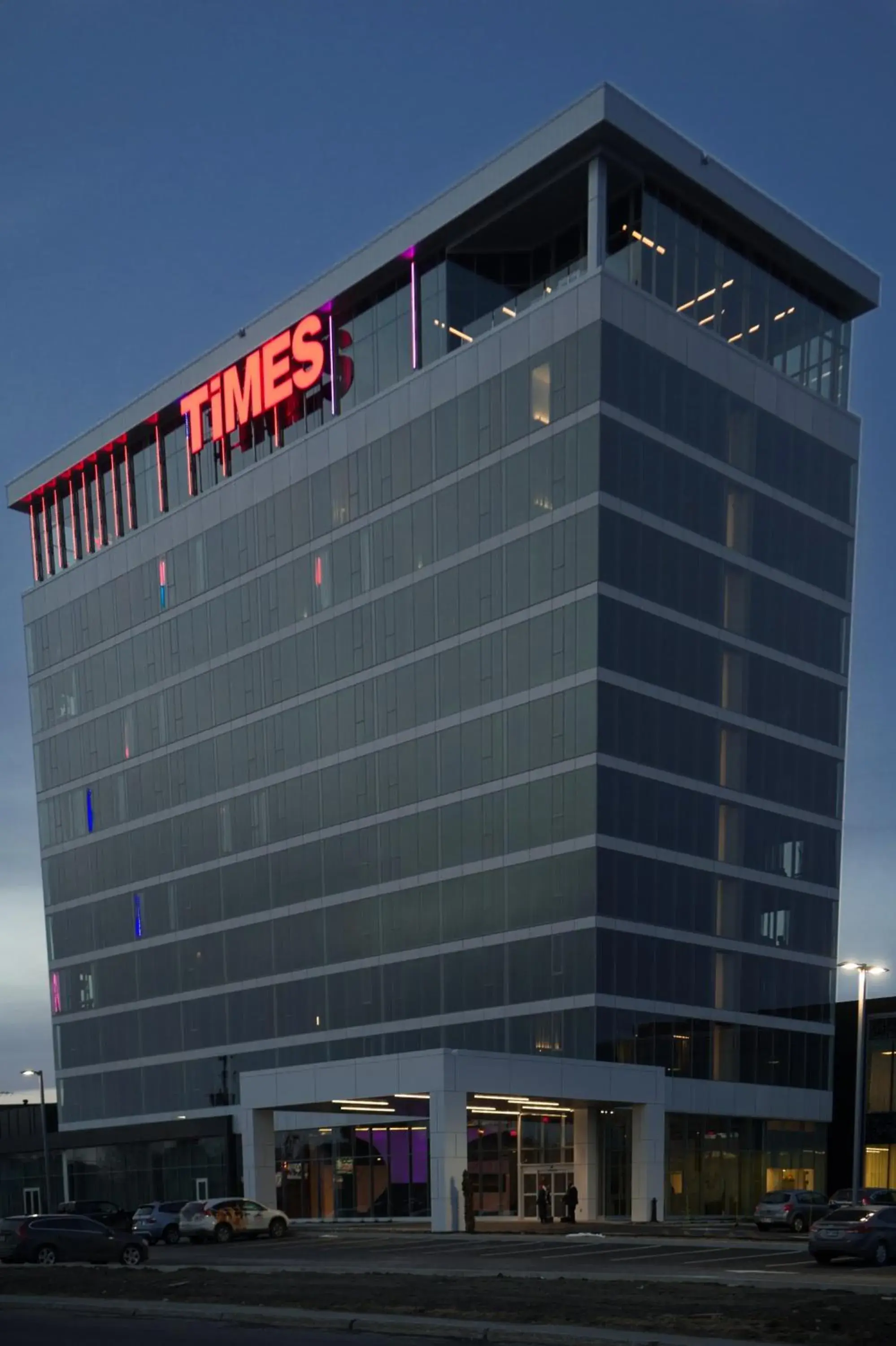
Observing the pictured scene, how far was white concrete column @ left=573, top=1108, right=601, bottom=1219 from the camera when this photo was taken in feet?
241

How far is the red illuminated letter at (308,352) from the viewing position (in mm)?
90188

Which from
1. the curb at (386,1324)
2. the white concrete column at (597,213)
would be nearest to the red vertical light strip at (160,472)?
the white concrete column at (597,213)

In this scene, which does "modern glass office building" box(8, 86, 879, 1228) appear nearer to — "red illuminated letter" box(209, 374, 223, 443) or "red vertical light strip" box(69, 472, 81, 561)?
"red illuminated letter" box(209, 374, 223, 443)

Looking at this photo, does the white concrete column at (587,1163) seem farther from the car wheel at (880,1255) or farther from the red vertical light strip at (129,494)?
the red vertical light strip at (129,494)

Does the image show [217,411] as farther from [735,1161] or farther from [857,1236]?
[857,1236]

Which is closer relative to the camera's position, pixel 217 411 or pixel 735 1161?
pixel 735 1161

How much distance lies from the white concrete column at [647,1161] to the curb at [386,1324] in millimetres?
39038

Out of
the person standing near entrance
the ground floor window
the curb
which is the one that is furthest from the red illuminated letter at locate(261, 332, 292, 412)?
the curb

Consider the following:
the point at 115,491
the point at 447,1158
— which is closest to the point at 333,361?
the point at 115,491

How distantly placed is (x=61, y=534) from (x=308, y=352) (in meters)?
29.6

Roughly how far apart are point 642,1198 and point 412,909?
1901 centimetres

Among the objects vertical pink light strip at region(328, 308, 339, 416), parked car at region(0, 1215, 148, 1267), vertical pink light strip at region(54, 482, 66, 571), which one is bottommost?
parked car at region(0, 1215, 148, 1267)

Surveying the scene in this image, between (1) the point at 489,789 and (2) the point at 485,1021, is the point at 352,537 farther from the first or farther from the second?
(2) the point at 485,1021

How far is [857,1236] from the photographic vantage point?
41688mm
